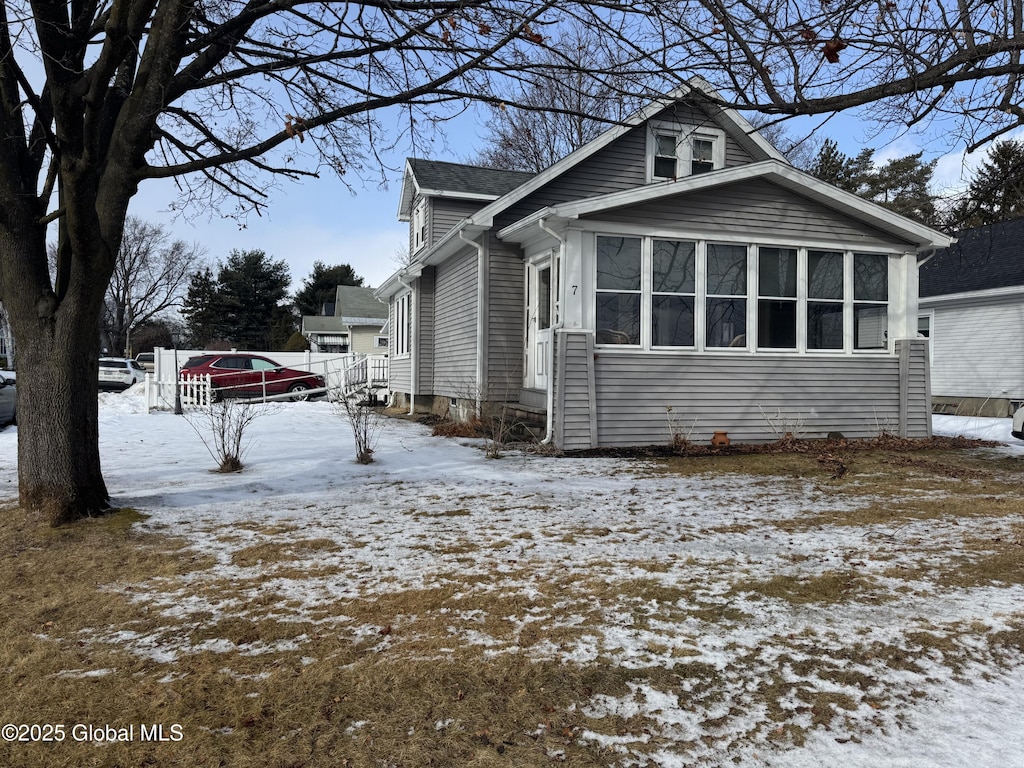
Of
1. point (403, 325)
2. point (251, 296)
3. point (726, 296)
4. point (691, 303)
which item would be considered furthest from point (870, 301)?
point (251, 296)

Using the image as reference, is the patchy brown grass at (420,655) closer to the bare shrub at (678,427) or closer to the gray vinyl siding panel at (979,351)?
the bare shrub at (678,427)

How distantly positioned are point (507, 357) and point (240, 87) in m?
6.20

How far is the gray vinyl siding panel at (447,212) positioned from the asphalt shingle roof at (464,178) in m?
0.36

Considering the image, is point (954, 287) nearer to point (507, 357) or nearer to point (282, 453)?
point (507, 357)

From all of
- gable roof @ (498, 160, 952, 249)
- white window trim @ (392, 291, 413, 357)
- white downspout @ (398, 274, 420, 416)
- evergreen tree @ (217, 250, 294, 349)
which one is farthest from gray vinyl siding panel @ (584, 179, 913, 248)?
evergreen tree @ (217, 250, 294, 349)

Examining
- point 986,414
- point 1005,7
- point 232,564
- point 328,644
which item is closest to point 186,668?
point 328,644

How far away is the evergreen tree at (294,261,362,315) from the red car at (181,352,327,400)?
37.7 m

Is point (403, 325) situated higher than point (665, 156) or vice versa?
point (665, 156)

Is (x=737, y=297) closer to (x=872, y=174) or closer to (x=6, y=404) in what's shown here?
(x=6, y=404)

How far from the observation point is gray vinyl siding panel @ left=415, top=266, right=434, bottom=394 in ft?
50.1

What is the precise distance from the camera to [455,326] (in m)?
13.3

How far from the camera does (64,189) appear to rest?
4.50 metres

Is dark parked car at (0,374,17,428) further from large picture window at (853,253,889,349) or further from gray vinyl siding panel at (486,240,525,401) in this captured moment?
large picture window at (853,253,889,349)

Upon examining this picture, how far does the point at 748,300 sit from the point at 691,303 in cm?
94
